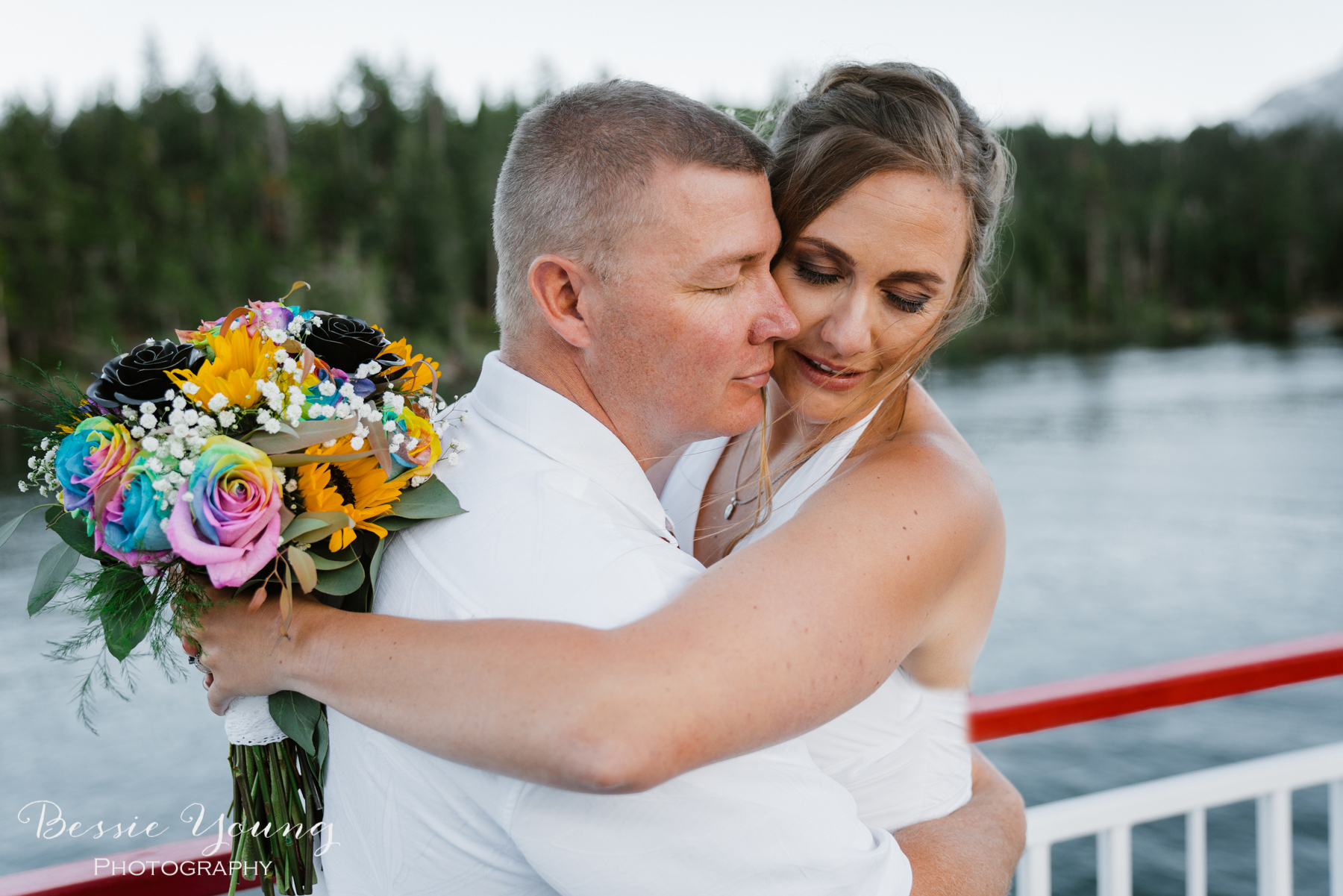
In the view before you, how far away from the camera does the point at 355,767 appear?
149 centimetres

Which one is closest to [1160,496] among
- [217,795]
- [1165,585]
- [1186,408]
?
[1165,585]

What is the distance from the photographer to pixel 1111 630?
16.3m

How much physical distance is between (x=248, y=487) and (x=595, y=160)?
0.74 meters

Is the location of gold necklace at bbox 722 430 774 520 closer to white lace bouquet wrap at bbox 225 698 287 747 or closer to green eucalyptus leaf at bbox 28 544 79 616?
white lace bouquet wrap at bbox 225 698 287 747

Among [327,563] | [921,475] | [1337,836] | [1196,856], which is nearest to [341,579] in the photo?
[327,563]

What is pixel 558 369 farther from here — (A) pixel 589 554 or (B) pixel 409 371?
(A) pixel 589 554

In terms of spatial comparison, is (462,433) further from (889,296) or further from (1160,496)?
(1160,496)

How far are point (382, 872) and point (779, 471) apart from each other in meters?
1.17

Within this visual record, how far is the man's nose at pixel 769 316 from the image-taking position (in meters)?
1.83

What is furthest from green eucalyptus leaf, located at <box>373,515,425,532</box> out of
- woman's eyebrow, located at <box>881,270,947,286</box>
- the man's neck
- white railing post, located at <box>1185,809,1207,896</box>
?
white railing post, located at <box>1185,809,1207,896</box>

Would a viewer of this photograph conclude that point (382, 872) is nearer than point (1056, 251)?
Yes

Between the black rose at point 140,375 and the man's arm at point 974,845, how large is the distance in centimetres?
131

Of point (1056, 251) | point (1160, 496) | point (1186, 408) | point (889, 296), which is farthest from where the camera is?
point (1056, 251)

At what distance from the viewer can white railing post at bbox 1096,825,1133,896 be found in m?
2.14
